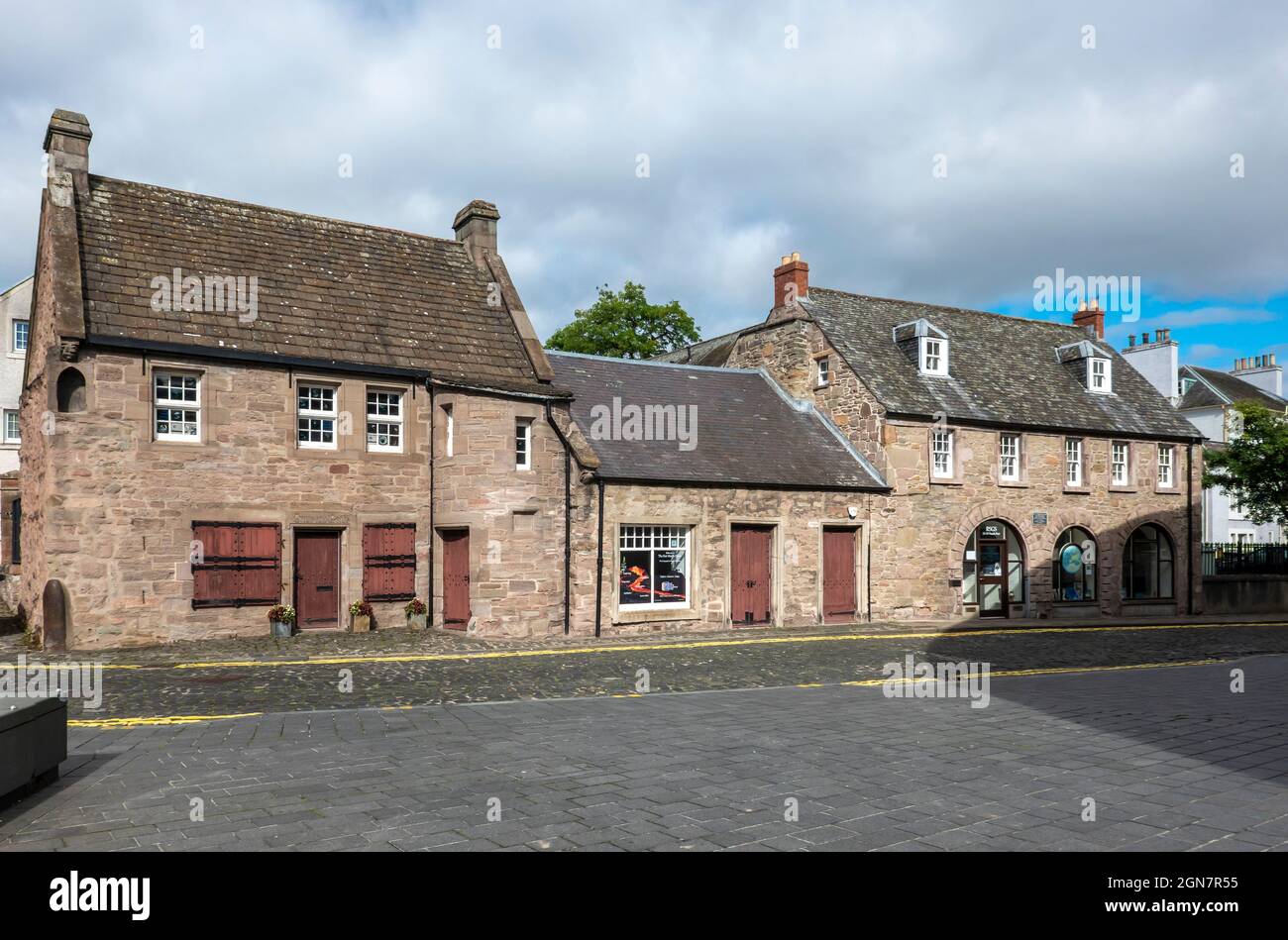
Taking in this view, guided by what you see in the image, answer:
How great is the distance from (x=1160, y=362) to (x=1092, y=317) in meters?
13.3

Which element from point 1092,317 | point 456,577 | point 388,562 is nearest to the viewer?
point 388,562

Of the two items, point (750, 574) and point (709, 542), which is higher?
point (709, 542)

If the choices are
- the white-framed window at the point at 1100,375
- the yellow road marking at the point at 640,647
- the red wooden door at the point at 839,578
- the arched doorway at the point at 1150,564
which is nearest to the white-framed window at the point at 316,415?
the yellow road marking at the point at 640,647

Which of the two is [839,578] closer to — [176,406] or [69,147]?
[176,406]

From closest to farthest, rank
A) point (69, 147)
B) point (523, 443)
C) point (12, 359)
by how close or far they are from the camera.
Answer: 1. point (69, 147)
2. point (523, 443)
3. point (12, 359)

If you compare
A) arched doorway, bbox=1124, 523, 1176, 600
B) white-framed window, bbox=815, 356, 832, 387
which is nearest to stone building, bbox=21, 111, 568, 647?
white-framed window, bbox=815, 356, 832, 387

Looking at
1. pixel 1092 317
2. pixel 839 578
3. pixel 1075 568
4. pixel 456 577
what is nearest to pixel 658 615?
pixel 456 577

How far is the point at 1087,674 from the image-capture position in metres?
15.2

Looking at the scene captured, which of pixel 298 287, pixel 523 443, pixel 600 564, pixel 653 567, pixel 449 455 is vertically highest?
pixel 298 287

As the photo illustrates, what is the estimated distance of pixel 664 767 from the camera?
320 inches

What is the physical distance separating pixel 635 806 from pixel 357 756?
293 centimetres

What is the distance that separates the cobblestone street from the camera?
6219 mm
